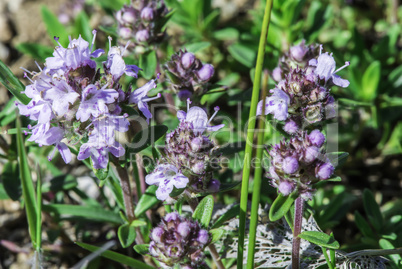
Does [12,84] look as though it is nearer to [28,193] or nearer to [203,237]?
[28,193]

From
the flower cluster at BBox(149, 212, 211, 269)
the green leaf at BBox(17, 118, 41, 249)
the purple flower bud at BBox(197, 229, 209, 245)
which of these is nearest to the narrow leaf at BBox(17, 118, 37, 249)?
the green leaf at BBox(17, 118, 41, 249)

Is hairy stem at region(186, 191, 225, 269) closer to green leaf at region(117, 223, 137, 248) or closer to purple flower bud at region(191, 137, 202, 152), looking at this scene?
purple flower bud at region(191, 137, 202, 152)

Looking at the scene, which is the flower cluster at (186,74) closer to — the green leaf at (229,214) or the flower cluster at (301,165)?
the green leaf at (229,214)

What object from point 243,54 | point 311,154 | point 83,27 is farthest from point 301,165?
point 83,27

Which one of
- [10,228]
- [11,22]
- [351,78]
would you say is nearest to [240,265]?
[351,78]

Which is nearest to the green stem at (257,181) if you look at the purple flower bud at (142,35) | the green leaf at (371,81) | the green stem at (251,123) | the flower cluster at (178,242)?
the green stem at (251,123)

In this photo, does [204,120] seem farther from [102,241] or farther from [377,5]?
[377,5]
